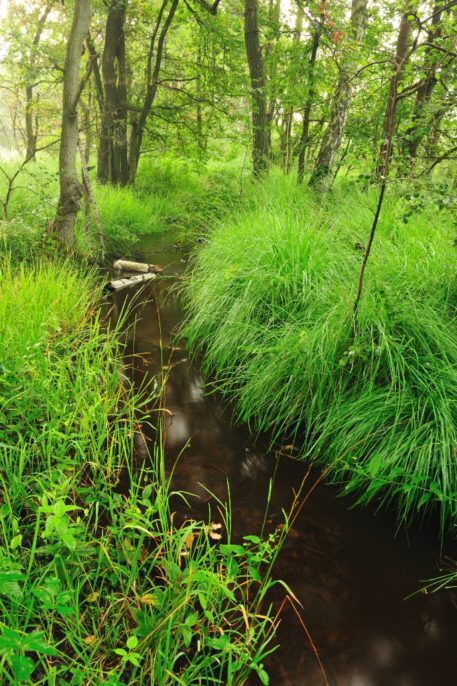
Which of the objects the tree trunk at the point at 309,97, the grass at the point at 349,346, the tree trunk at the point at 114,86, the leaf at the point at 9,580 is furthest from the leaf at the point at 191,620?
the tree trunk at the point at 114,86

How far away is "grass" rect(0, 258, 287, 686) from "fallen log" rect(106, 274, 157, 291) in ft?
9.20

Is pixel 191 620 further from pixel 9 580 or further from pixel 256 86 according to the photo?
pixel 256 86

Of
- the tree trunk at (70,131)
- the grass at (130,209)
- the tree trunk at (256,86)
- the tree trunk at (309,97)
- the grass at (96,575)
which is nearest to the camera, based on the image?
the grass at (96,575)

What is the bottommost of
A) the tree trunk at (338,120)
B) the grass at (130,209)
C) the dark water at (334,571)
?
the dark water at (334,571)

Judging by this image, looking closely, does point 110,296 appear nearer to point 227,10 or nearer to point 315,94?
point 315,94

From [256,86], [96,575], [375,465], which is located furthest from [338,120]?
[96,575]

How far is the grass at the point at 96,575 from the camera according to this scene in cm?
135

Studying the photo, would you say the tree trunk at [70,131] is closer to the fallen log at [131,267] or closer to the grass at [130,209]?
the grass at [130,209]

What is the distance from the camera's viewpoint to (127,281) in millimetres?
5812

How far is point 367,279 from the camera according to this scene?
127 inches

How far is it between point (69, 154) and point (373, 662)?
5285mm

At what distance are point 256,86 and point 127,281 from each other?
5.14 metres

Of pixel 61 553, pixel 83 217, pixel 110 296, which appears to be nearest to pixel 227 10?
pixel 83 217

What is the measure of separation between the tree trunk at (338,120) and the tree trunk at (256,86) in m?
1.26
